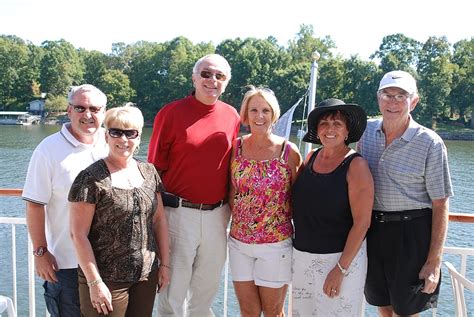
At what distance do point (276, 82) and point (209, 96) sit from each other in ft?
167

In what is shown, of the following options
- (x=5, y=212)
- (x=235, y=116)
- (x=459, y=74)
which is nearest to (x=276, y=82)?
(x=459, y=74)

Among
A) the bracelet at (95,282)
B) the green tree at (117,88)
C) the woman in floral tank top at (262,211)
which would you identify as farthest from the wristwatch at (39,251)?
the green tree at (117,88)

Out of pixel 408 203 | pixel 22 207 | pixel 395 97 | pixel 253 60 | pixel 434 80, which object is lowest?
pixel 22 207

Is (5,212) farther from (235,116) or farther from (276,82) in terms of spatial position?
(276,82)

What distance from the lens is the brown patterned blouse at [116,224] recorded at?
7.22ft

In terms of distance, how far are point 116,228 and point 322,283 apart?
1.12 m

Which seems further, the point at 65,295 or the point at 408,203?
the point at 408,203

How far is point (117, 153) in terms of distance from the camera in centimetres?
230

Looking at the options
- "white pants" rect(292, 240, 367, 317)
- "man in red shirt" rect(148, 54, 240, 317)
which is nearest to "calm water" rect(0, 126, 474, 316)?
"man in red shirt" rect(148, 54, 240, 317)

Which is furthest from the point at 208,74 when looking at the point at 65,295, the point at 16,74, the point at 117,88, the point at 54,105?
the point at 16,74

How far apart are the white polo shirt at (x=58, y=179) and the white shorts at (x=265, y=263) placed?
0.90m

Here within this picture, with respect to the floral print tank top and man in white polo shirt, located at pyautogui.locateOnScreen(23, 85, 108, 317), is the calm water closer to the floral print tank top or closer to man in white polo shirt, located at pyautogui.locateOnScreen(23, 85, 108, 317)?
the floral print tank top

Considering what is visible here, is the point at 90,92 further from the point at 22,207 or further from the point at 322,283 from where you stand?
the point at 22,207

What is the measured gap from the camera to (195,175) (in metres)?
2.80
